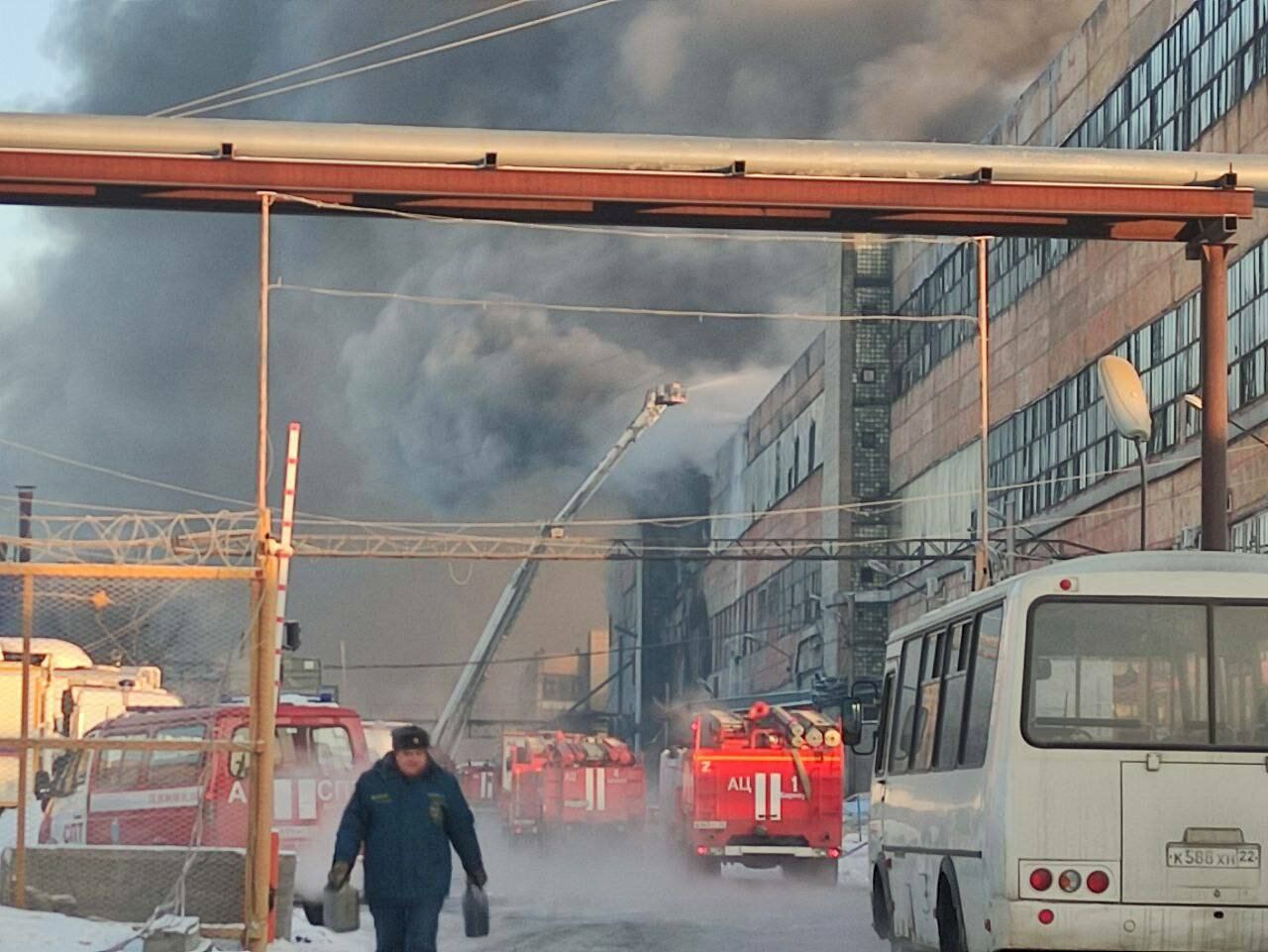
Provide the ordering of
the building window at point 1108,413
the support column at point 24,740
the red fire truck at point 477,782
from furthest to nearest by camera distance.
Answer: the red fire truck at point 477,782 < the building window at point 1108,413 < the support column at point 24,740

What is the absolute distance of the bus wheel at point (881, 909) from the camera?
17344mm

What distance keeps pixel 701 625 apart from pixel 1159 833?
93.1 metres

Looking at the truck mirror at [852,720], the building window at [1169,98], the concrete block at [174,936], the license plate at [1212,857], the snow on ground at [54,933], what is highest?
the building window at [1169,98]

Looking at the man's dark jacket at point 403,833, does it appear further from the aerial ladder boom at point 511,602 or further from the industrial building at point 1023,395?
the aerial ladder boom at point 511,602

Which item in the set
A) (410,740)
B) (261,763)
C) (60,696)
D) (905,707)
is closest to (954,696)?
(905,707)

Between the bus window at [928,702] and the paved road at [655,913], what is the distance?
4.42 m

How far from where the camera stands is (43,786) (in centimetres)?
2316

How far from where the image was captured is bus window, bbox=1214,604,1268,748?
42.7 feet

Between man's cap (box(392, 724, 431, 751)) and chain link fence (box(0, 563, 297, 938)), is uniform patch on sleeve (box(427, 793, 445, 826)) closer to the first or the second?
man's cap (box(392, 724, 431, 751))

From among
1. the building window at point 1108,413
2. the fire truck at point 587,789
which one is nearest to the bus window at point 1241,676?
the building window at point 1108,413

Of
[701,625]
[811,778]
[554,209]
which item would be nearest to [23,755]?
[554,209]

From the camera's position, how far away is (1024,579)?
43.8 ft

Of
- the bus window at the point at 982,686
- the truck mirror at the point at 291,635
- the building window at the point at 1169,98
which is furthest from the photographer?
the building window at the point at 1169,98

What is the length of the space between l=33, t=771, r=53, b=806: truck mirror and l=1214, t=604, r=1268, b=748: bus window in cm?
1214
